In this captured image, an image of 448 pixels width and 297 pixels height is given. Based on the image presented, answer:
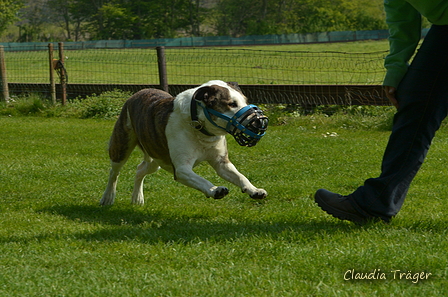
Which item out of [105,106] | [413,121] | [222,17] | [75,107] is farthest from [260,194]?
[222,17]

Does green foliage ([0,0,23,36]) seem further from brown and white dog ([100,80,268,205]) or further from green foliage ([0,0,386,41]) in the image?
brown and white dog ([100,80,268,205])

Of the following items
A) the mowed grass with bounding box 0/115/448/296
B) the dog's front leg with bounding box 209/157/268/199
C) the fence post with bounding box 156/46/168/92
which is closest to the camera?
the mowed grass with bounding box 0/115/448/296

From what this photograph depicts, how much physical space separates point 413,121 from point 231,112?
4.78 ft

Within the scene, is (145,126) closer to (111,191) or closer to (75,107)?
(111,191)

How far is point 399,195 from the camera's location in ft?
14.2

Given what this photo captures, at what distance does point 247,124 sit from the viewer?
185 inches

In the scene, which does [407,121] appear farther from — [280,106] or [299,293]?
[280,106]

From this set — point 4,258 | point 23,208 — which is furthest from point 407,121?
point 23,208

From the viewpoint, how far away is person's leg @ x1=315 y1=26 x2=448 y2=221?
4.22m

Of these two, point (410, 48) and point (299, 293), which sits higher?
Result: point (410, 48)

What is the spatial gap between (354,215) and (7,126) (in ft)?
31.0

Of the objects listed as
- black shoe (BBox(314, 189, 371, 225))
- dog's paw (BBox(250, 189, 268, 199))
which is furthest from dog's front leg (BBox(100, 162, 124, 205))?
black shoe (BBox(314, 189, 371, 225))

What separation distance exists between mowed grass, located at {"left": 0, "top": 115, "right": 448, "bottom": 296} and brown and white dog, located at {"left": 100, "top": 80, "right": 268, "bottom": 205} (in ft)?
1.36

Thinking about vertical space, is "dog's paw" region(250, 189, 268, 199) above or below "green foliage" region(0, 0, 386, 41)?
above
